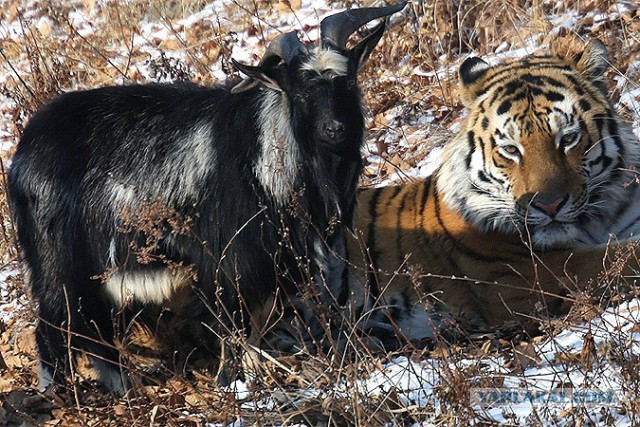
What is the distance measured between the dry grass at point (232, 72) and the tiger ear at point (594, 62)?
0.56 metres

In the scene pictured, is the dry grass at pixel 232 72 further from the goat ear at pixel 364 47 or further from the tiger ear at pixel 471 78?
the goat ear at pixel 364 47

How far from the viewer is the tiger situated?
5.55m

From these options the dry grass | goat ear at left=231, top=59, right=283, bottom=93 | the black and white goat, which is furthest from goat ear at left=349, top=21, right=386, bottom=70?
the dry grass

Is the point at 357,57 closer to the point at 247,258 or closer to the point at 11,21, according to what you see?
the point at 247,258

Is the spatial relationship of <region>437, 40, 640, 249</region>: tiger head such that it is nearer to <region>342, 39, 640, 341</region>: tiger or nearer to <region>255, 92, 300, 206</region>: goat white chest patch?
<region>342, 39, 640, 341</region>: tiger

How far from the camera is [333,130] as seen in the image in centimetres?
514

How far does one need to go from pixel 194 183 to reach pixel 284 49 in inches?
35.5

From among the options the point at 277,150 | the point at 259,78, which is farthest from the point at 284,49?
the point at 277,150

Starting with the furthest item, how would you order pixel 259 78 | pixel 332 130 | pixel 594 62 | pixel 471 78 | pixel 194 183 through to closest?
1. pixel 471 78
2. pixel 594 62
3. pixel 194 183
4. pixel 259 78
5. pixel 332 130

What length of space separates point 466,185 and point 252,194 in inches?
60.2

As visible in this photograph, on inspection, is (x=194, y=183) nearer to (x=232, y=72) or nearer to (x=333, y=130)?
(x=333, y=130)

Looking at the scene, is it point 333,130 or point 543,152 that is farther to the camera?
point 543,152

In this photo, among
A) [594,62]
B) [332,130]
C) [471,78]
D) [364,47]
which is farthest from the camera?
[471,78]

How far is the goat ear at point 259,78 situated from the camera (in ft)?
17.0
